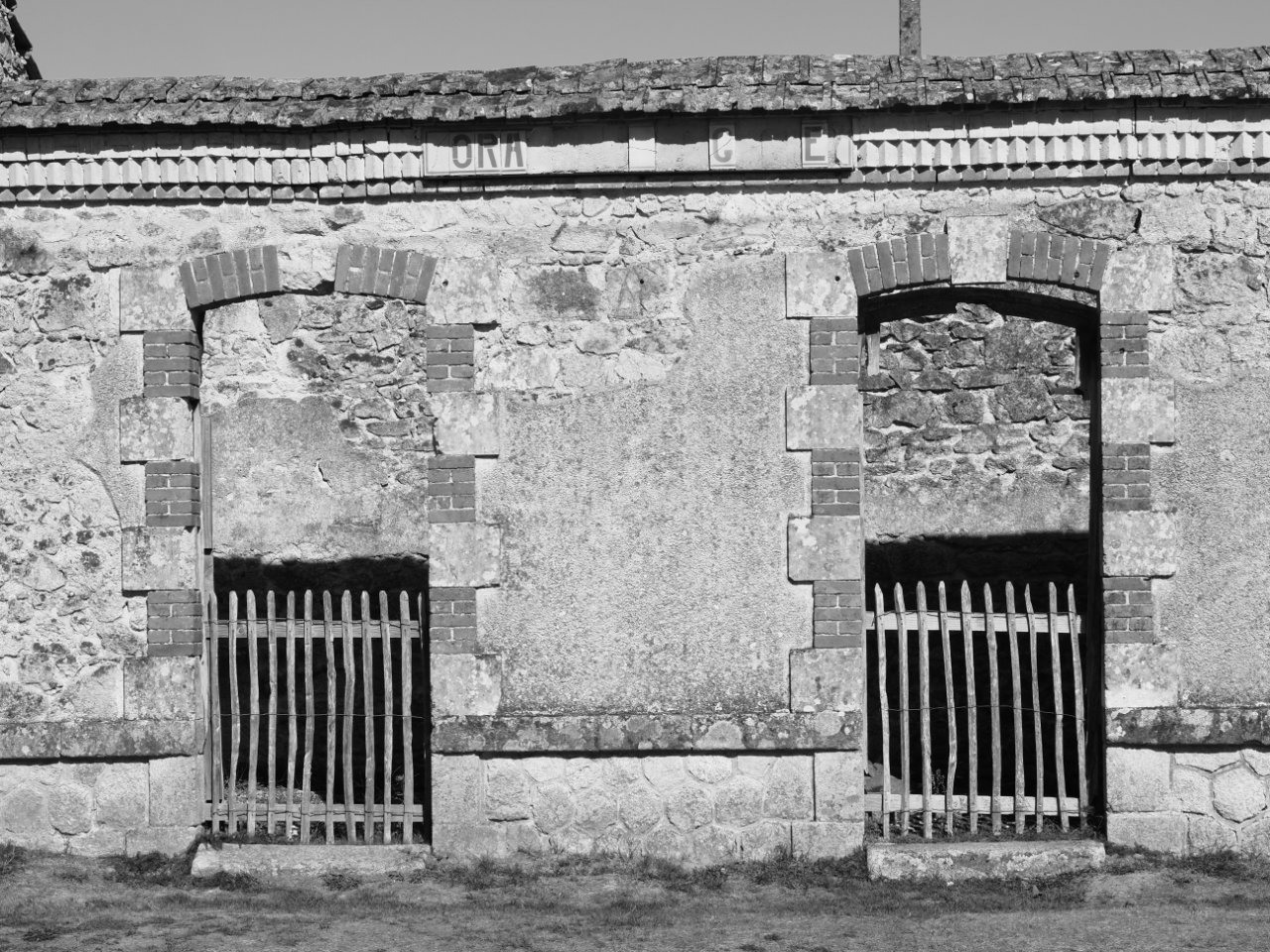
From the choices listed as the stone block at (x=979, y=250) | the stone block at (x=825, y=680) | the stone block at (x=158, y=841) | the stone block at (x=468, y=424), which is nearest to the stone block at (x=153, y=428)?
the stone block at (x=468, y=424)

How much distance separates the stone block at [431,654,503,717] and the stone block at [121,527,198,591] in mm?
1451

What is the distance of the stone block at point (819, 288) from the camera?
763cm

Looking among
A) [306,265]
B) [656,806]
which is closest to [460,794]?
[656,806]

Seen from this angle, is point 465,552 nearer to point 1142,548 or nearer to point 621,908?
point 621,908

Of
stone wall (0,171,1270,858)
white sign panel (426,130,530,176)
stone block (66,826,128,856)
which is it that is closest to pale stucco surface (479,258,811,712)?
stone wall (0,171,1270,858)

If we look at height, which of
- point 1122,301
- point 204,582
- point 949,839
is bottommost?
point 949,839

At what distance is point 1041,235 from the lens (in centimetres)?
761

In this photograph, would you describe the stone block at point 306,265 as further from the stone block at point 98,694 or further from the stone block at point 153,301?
the stone block at point 98,694

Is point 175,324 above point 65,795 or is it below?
above

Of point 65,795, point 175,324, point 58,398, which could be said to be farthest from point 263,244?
point 65,795

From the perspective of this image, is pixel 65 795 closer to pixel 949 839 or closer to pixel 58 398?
pixel 58 398

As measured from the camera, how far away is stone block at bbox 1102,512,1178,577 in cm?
750

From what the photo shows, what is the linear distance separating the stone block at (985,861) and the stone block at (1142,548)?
4.57 feet

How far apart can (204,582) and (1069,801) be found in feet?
15.6
